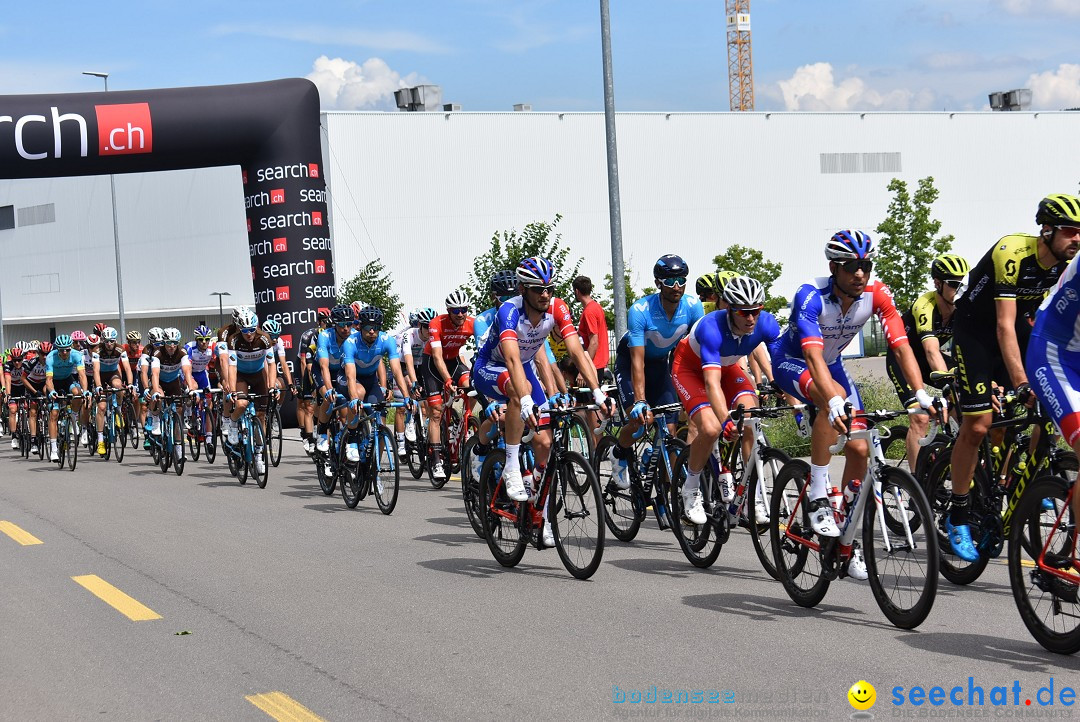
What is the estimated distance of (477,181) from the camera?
5538 cm

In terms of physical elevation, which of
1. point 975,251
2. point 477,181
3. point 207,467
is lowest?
point 207,467

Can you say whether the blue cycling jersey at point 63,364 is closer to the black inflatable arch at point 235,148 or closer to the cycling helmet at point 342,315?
the black inflatable arch at point 235,148

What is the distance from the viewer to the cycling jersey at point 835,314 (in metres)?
6.59

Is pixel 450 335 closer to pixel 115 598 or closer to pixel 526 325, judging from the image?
pixel 526 325

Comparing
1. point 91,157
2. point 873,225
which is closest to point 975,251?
point 873,225

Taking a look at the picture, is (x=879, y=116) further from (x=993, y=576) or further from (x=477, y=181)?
(x=993, y=576)

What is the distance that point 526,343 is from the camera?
8391mm

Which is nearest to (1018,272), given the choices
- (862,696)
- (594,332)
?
(862,696)

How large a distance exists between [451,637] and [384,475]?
5.23m

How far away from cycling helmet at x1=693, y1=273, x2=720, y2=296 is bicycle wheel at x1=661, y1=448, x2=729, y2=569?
5.29 feet

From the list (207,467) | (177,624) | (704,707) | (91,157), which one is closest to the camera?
(704,707)

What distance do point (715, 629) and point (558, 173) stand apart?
51380 millimetres

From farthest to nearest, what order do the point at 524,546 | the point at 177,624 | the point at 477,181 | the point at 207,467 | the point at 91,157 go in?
the point at 477,181
the point at 91,157
the point at 207,467
the point at 524,546
the point at 177,624

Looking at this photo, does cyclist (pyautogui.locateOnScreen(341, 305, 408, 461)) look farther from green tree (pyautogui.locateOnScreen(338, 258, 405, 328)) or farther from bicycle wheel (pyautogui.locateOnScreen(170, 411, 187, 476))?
green tree (pyautogui.locateOnScreen(338, 258, 405, 328))
